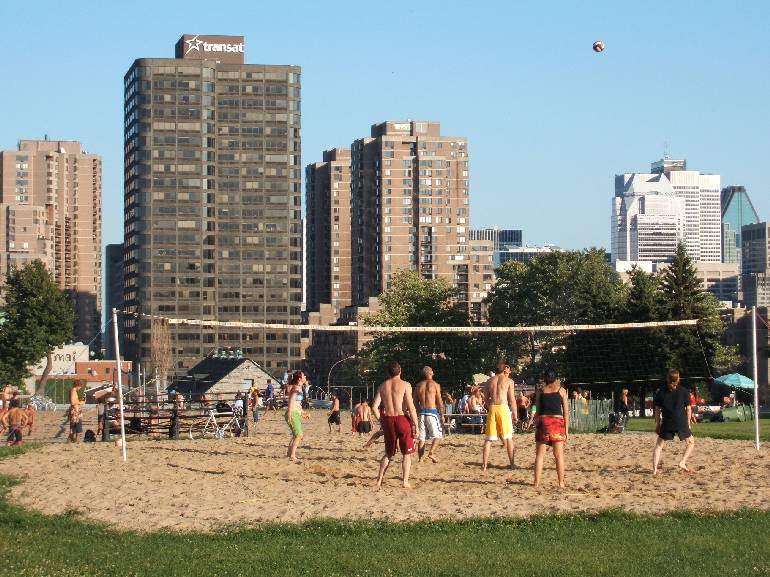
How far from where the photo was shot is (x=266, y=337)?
160 metres

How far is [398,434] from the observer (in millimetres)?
19125

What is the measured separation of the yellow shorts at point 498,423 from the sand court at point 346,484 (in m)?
0.62

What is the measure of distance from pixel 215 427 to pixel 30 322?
178 feet

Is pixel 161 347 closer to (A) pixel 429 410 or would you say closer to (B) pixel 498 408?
(A) pixel 429 410

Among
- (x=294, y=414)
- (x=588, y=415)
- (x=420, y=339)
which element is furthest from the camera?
(x=420, y=339)

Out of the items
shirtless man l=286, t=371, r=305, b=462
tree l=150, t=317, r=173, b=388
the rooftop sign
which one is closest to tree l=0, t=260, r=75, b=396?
tree l=150, t=317, r=173, b=388

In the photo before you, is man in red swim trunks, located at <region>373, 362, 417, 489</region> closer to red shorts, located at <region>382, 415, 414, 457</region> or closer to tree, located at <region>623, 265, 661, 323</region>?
red shorts, located at <region>382, 415, 414, 457</region>

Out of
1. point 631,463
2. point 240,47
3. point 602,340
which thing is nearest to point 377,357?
point 602,340

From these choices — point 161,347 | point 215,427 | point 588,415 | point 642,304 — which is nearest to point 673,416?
point 215,427

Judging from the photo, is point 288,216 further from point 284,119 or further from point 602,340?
point 602,340

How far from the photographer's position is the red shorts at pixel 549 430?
19.1m

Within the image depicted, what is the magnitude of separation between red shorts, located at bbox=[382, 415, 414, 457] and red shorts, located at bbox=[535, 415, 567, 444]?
1.88 m

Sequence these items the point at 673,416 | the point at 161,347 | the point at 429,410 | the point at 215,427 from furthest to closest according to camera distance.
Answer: the point at 161,347
the point at 215,427
the point at 429,410
the point at 673,416

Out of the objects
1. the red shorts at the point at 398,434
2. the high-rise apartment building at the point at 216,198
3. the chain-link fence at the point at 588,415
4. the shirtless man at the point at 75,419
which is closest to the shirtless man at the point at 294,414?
the red shorts at the point at 398,434
